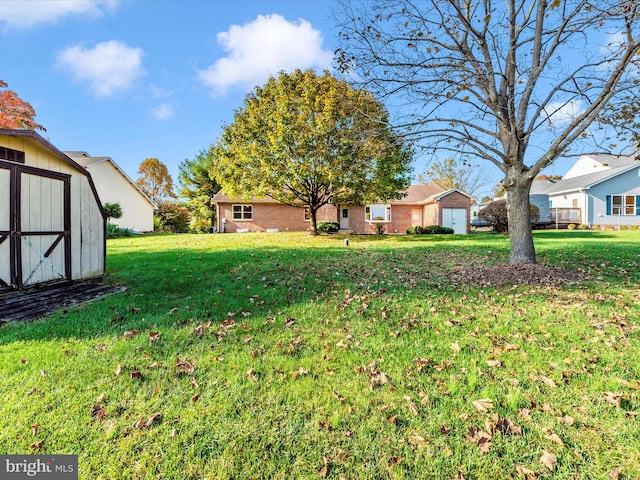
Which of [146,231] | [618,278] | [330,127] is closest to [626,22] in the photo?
[618,278]

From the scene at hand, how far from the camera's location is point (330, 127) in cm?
1382

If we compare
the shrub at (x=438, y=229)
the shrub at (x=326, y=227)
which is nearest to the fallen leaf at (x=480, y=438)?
the shrub at (x=326, y=227)

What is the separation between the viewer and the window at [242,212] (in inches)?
1008

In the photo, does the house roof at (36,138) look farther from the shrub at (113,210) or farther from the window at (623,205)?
the window at (623,205)

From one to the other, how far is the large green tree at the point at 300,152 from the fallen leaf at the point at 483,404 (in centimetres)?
1188

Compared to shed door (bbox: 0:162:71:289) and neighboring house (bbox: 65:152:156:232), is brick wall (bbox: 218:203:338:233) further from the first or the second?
shed door (bbox: 0:162:71:289)

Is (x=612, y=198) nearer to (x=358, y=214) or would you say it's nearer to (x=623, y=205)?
(x=623, y=205)

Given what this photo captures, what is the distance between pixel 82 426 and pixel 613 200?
35.7m

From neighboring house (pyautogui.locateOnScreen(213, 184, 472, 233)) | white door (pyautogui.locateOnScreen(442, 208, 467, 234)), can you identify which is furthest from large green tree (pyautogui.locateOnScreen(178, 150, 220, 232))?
white door (pyautogui.locateOnScreen(442, 208, 467, 234))

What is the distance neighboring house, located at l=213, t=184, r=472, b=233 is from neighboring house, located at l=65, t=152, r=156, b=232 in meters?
7.59

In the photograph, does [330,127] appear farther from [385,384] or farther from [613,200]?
[613,200]

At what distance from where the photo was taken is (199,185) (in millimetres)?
32562

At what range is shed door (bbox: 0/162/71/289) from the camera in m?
5.59

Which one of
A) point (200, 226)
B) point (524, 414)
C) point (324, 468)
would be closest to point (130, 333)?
point (324, 468)
